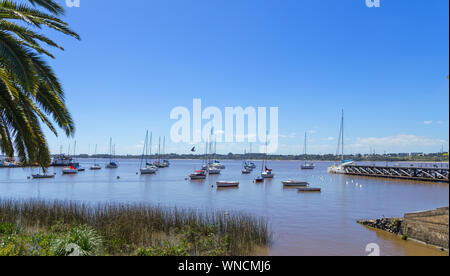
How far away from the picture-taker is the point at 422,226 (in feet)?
48.0

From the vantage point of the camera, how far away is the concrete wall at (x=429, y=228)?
11008 mm

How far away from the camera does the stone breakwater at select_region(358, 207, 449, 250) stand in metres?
11.1

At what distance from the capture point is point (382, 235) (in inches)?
723

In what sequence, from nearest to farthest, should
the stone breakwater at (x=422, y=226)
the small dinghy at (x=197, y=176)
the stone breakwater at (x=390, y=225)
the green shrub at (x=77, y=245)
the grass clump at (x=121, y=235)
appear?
1. the green shrub at (x=77, y=245)
2. the grass clump at (x=121, y=235)
3. the stone breakwater at (x=422, y=226)
4. the stone breakwater at (x=390, y=225)
5. the small dinghy at (x=197, y=176)

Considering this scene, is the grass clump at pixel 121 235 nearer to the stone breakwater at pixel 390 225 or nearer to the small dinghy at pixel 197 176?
the stone breakwater at pixel 390 225

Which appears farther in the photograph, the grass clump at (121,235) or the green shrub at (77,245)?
the grass clump at (121,235)

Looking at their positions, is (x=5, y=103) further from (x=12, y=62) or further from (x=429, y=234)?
(x=429, y=234)

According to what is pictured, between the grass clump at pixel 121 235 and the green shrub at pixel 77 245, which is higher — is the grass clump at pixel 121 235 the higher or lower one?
the lower one

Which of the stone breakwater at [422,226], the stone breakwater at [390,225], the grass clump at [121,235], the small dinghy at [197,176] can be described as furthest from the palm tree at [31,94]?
the small dinghy at [197,176]

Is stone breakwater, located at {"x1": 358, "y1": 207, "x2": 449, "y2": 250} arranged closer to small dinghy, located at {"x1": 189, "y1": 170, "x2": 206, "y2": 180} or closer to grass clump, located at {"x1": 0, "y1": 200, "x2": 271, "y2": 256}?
grass clump, located at {"x1": 0, "y1": 200, "x2": 271, "y2": 256}

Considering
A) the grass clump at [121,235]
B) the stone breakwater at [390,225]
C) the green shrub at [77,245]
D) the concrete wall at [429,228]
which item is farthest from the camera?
the stone breakwater at [390,225]

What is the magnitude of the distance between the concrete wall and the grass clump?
7.24m

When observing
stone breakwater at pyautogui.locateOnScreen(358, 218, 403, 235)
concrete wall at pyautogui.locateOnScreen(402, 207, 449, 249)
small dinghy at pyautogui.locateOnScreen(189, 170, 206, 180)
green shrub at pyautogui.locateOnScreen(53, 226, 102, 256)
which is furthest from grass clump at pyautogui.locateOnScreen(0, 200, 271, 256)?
small dinghy at pyautogui.locateOnScreen(189, 170, 206, 180)

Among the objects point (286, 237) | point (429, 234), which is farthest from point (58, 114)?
point (429, 234)
